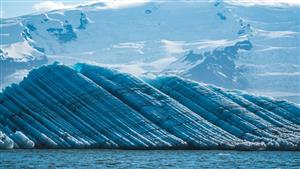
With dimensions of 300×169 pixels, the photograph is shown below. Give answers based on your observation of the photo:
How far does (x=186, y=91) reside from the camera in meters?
98.0

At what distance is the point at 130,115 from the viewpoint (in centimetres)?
9019

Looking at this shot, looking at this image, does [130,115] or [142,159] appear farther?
[130,115]

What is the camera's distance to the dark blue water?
68.4 metres

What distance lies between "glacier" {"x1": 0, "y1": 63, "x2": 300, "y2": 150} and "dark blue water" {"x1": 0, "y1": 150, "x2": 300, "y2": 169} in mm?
3277

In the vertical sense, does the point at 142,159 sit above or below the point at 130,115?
below

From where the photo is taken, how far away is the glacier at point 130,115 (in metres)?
86.4

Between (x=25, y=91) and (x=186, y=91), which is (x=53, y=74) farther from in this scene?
(x=186, y=91)

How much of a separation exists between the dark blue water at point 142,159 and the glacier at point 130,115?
129 inches

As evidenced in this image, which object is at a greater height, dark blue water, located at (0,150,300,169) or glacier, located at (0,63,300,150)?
glacier, located at (0,63,300,150)

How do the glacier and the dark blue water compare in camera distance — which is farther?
the glacier

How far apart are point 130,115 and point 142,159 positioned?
16.0 m

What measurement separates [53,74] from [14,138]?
13.0 meters

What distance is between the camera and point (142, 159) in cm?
7456

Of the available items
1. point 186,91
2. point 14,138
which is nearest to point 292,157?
point 186,91
